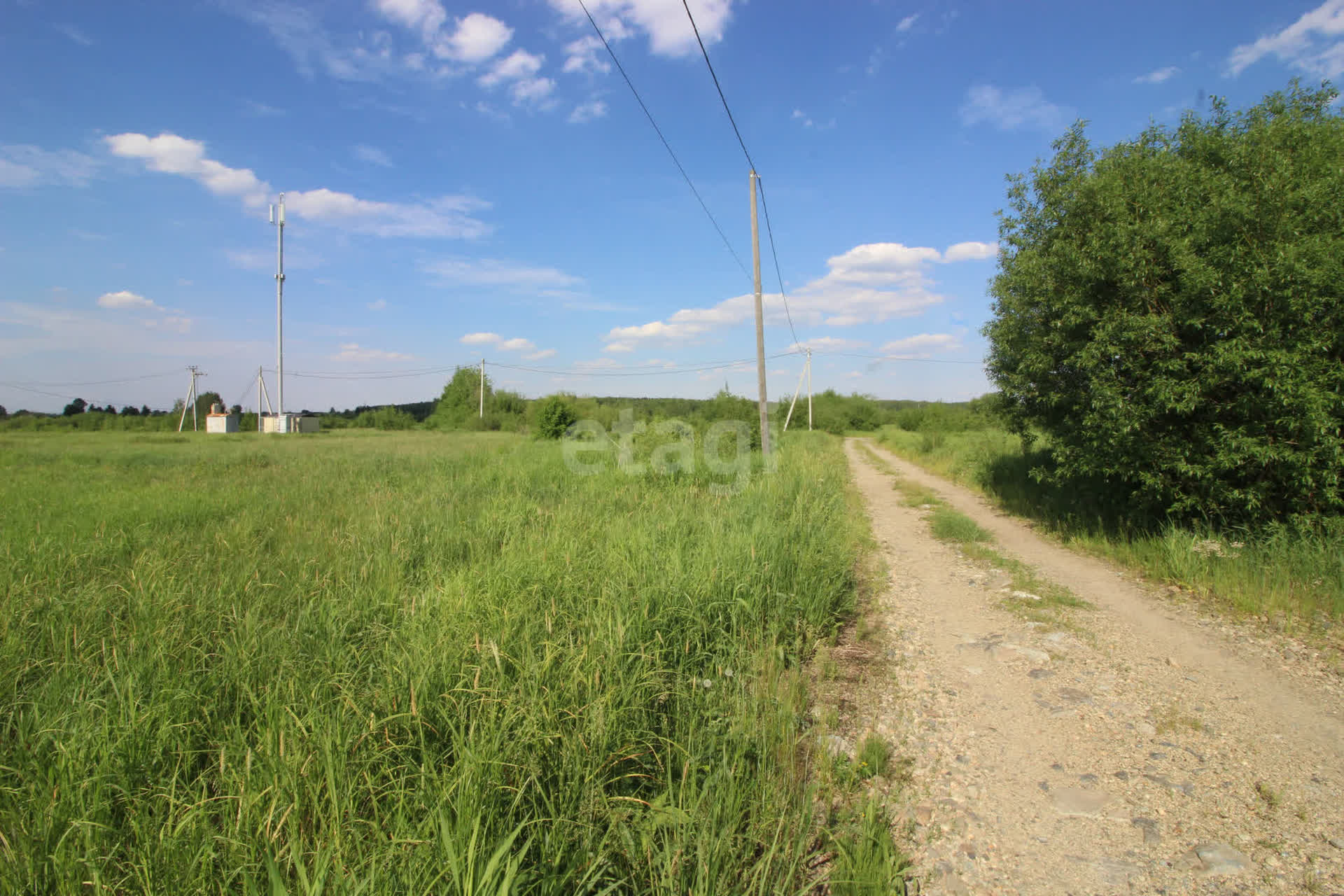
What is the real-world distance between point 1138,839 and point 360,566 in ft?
17.0

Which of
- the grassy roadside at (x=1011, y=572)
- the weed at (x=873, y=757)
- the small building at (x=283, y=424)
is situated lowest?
the weed at (x=873, y=757)

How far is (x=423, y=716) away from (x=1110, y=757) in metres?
3.28

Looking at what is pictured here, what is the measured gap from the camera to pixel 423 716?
241 centimetres

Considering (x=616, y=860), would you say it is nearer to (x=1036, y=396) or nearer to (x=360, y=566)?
(x=360, y=566)

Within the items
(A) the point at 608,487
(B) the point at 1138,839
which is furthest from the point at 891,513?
(B) the point at 1138,839

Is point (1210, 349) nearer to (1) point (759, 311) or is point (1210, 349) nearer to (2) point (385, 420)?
(1) point (759, 311)

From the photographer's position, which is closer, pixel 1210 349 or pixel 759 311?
pixel 1210 349

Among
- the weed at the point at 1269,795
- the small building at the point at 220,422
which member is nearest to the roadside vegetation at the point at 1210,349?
the weed at the point at 1269,795

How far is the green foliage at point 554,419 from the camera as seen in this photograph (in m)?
31.9

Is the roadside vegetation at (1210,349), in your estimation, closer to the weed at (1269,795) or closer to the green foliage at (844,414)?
the weed at (1269,795)

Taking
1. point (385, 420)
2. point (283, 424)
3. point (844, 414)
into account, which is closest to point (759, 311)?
point (283, 424)

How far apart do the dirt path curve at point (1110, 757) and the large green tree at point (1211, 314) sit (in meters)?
2.06

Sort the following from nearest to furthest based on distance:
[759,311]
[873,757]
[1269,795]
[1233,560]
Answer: [1269,795] < [873,757] < [1233,560] < [759,311]

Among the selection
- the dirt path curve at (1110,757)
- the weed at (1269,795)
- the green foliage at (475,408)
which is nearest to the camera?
the dirt path curve at (1110,757)
